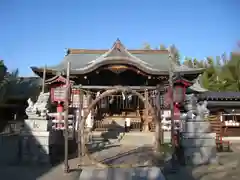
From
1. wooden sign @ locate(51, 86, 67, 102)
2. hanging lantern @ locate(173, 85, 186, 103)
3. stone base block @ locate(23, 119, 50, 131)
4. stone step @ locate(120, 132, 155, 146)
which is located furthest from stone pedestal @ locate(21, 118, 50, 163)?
hanging lantern @ locate(173, 85, 186, 103)

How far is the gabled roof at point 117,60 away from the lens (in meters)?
15.8

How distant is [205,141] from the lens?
9164mm

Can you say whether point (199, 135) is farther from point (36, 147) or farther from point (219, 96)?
point (219, 96)

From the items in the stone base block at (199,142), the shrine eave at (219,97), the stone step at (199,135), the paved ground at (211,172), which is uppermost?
the shrine eave at (219,97)

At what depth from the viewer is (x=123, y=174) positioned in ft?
21.3

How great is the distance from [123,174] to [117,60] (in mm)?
10115

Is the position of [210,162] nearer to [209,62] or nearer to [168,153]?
[168,153]

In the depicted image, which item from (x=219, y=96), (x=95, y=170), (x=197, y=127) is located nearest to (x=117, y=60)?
(x=197, y=127)

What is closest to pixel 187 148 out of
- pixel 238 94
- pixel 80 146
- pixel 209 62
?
pixel 80 146

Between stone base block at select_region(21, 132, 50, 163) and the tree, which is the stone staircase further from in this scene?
the tree

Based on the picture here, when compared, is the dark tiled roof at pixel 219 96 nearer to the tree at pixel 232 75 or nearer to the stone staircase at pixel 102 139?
the stone staircase at pixel 102 139

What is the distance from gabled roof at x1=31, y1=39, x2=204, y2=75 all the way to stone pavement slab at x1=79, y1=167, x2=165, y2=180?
9805 mm

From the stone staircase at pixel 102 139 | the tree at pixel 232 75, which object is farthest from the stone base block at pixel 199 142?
the tree at pixel 232 75

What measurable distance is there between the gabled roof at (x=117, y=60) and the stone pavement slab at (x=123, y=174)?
32.2ft
